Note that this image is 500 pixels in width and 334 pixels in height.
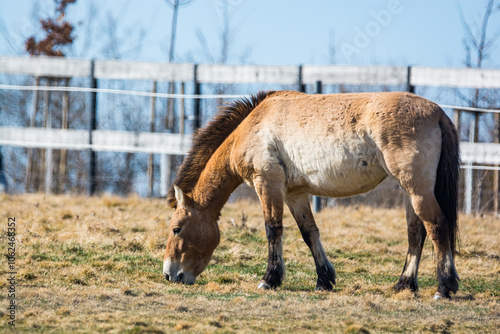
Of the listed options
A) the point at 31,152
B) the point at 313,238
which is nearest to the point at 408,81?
the point at 313,238

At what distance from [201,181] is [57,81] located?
1054 cm

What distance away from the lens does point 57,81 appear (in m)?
15.5

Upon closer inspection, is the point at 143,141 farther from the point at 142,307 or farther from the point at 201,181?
the point at 142,307

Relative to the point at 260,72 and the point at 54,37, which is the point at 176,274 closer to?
the point at 260,72

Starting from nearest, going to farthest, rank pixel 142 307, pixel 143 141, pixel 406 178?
pixel 142 307 → pixel 406 178 → pixel 143 141

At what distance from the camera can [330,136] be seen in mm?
5574

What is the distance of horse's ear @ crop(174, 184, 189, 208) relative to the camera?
6.00m

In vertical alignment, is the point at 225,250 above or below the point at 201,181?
below

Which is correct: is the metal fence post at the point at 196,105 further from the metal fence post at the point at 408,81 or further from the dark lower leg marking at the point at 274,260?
the dark lower leg marking at the point at 274,260

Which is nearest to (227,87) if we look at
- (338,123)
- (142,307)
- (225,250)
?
(225,250)

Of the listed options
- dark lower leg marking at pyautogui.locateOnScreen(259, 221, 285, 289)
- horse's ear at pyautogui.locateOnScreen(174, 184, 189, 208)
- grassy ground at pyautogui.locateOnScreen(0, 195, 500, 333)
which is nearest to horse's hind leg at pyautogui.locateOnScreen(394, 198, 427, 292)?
grassy ground at pyautogui.locateOnScreen(0, 195, 500, 333)

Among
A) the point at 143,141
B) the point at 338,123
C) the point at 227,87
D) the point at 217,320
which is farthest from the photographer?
the point at 227,87

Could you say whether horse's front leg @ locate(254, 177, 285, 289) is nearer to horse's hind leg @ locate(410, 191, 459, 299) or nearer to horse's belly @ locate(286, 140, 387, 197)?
horse's belly @ locate(286, 140, 387, 197)

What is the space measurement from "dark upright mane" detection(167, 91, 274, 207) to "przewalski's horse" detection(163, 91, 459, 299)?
1cm
